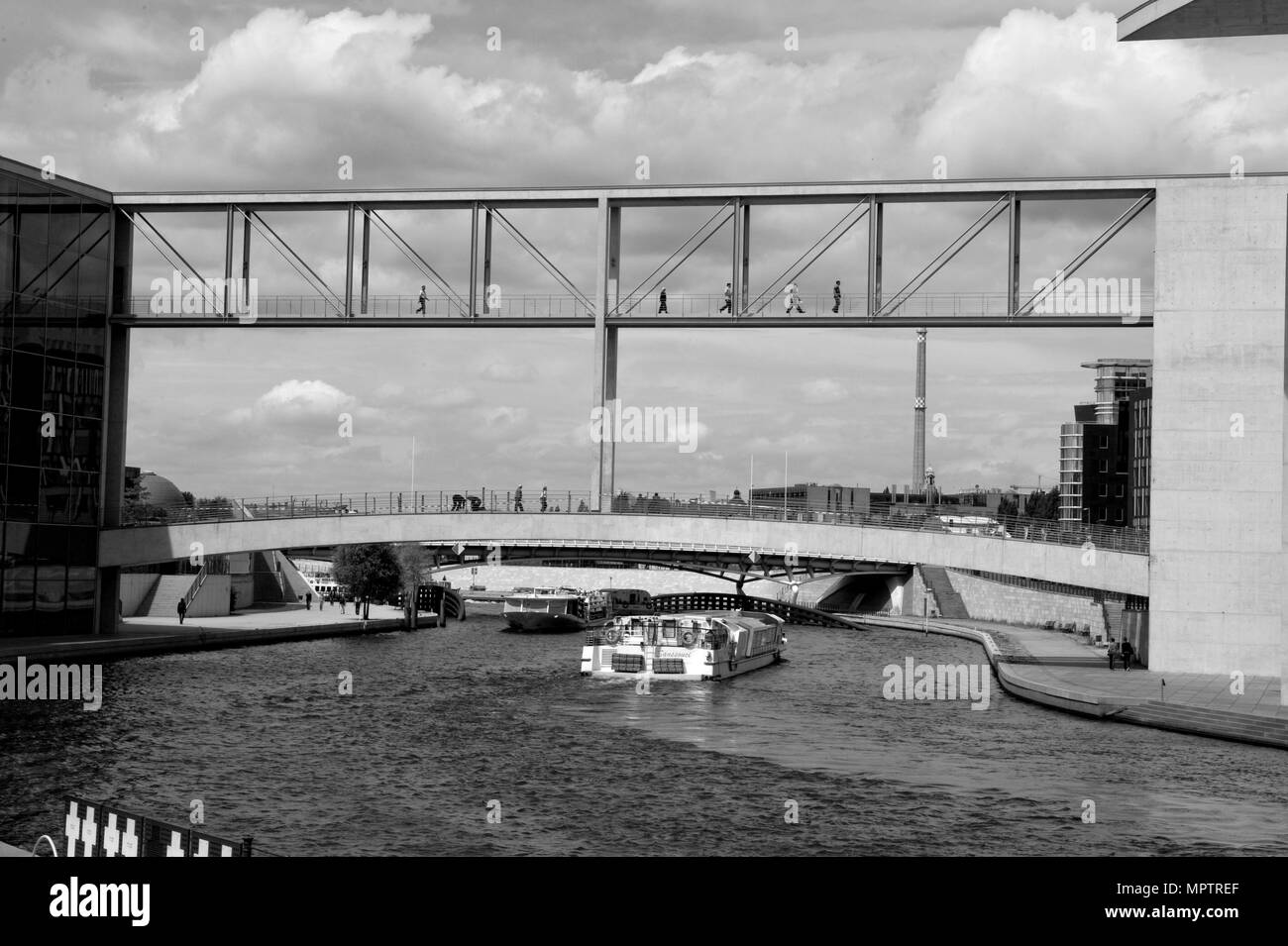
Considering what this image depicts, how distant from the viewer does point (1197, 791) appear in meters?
30.5

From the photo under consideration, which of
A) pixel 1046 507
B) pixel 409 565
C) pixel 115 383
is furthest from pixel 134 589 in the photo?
pixel 1046 507

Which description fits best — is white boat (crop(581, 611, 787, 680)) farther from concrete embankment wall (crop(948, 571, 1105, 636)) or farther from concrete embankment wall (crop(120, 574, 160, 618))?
concrete embankment wall (crop(120, 574, 160, 618))

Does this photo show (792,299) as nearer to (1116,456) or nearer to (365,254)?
(365,254)

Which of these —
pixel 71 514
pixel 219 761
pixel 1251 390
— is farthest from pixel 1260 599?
pixel 71 514

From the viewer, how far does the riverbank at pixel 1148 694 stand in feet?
121

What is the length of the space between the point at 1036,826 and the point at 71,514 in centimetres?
4206

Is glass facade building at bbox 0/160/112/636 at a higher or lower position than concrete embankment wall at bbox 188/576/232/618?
higher

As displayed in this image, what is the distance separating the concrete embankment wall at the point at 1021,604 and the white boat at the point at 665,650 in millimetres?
25877

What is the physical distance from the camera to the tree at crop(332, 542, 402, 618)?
10012 cm

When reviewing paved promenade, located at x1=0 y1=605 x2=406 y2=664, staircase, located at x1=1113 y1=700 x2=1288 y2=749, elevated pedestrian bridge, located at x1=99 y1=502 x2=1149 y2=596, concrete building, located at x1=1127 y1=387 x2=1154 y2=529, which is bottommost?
paved promenade, located at x1=0 y1=605 x2=406 y2=664

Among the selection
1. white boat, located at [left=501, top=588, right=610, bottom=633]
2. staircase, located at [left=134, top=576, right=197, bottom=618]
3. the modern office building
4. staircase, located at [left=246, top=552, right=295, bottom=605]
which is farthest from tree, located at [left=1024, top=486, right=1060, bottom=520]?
staircase, located at [left=134, top=576, right=197, bottom=618]

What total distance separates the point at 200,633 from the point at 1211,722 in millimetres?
42651

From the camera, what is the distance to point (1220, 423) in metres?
47.2

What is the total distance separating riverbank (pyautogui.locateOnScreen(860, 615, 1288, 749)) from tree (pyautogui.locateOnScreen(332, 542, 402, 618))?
49973 millimetres
